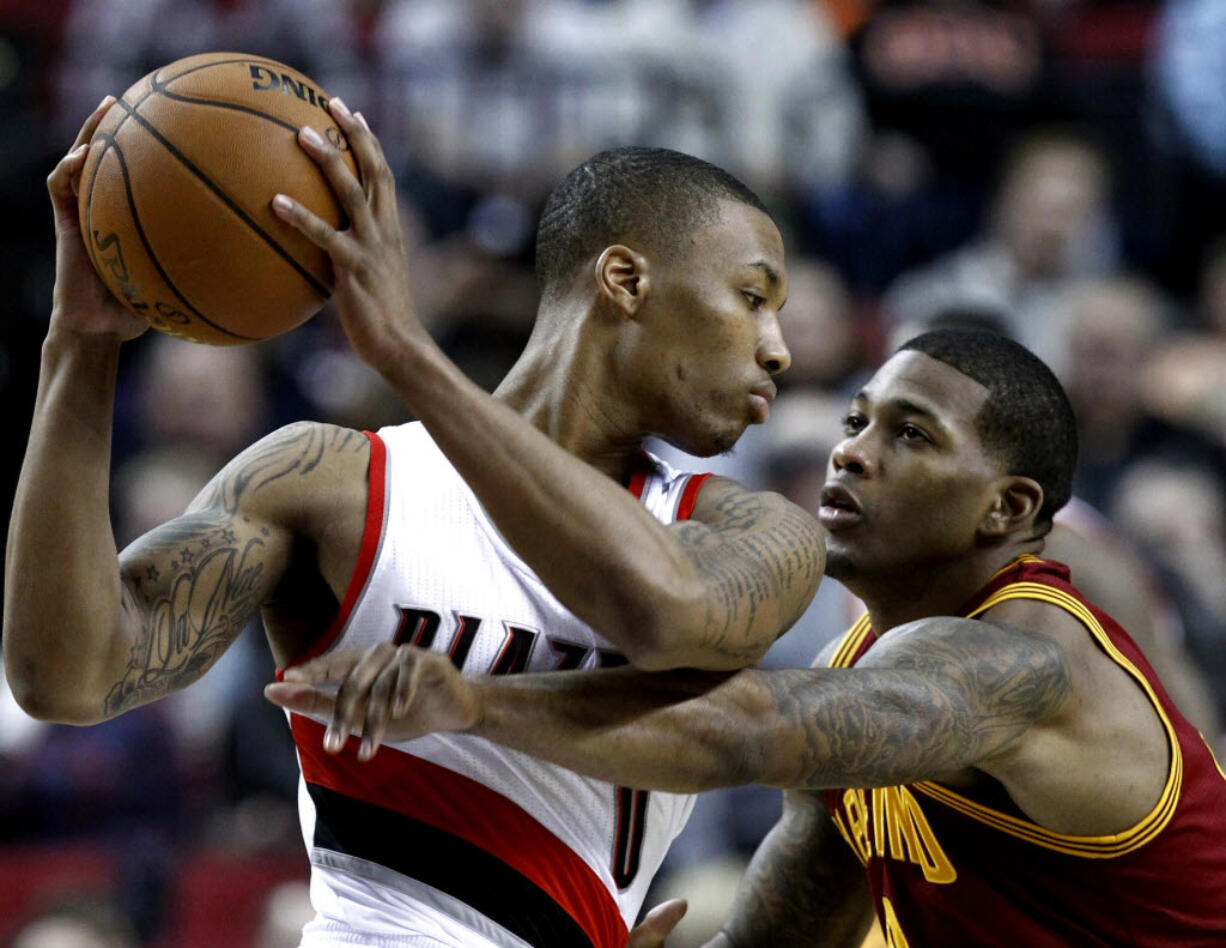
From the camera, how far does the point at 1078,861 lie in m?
3.58

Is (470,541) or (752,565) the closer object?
(752,565)

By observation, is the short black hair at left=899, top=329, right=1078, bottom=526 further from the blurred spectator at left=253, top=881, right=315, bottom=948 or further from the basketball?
the blurred spectator at left=253, top=881, right=315, bottom=948

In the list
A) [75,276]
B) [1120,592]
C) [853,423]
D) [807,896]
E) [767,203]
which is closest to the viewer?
[75,276]

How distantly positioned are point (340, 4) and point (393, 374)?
6968 millimetres

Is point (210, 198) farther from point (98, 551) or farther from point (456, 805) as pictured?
point (456, 805)

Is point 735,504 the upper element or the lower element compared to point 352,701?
upper

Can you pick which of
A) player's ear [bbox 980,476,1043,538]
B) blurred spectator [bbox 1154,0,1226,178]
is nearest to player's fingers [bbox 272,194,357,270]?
player's ear [bbox 980,476,1043,538]

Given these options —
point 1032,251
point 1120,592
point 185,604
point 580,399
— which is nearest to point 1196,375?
point 1032,251

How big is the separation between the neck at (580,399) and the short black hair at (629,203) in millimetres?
177

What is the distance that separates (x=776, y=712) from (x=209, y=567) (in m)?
1.09

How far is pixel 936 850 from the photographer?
12.2 ft

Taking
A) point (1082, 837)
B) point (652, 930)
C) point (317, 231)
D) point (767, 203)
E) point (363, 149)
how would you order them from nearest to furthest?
point (317, 231) < point (363, 149) < point (1082, 837) < point (652, 930) < point (767, 203)

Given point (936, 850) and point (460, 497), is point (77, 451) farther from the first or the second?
point (936, 850)

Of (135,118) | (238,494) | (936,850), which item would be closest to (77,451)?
(238,494)
